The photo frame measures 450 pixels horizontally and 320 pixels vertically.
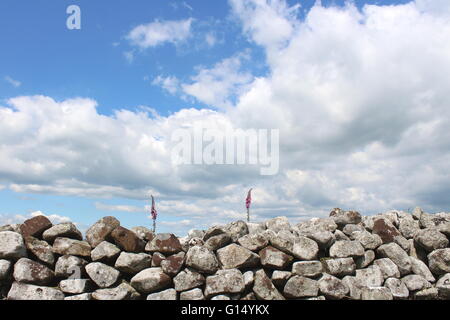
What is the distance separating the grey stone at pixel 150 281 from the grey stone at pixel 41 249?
7.47 ft

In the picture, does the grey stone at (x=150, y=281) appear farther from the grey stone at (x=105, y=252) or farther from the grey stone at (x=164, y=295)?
the grey stone at (x=105, y=252)

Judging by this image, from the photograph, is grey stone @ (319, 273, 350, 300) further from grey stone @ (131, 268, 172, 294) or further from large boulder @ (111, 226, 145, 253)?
large boulder @ (111, 226, 145, 253)

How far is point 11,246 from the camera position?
10711mm

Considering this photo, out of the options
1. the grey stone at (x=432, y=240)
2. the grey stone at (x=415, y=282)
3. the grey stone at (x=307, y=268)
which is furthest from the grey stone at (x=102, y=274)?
the grey stone at (x=432, y=240)

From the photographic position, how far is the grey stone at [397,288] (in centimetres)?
1116

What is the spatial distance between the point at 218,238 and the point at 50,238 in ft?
14.6

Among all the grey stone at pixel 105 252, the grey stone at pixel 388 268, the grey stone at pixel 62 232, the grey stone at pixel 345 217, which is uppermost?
the grey stone at pixel 345 217

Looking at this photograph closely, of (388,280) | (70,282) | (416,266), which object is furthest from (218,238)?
(416,266)

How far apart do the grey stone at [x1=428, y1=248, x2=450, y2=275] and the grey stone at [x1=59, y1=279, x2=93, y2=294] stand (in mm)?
9387

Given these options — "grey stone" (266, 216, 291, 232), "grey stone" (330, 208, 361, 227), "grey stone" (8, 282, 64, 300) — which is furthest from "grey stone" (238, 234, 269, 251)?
"grey stone" (8, 282, 64, 300)

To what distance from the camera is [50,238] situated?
1120 centimetres

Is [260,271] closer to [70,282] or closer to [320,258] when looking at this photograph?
[320,258]

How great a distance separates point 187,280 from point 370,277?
4.90 m

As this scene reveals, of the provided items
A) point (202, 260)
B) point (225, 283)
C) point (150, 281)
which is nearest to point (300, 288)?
point (225, 283)
